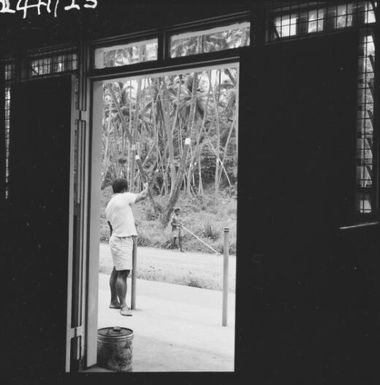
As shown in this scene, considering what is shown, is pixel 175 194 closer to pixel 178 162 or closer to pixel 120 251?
pixel 178 162

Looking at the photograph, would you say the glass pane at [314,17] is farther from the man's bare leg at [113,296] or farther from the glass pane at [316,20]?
the man's bare leg at [113,296]

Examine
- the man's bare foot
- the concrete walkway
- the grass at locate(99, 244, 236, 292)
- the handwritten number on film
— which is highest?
the handwritten number on film

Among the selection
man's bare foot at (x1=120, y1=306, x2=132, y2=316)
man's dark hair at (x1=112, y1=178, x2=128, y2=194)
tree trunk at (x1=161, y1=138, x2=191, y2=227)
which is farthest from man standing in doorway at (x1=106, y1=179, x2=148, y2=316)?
tree trunk at (x1=161, y1=138, x2=191, y2=227)

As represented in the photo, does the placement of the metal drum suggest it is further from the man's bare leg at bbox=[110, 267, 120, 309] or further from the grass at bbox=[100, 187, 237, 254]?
the grass at bbox=[100, 187, 237, 254]

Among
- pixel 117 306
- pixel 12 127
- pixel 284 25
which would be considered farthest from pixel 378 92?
pixel 117 306

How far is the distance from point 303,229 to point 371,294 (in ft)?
1.63

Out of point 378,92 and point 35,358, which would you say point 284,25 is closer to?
point 378,92

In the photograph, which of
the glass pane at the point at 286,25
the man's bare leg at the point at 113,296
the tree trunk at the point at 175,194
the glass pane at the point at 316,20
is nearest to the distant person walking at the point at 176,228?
the tree trunk at the point at 175,194

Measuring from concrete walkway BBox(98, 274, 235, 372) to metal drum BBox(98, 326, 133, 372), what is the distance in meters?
0.15

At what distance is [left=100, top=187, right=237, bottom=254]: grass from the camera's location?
44.6 ft

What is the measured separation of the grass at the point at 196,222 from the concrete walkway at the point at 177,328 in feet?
20.0

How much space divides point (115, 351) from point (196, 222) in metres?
10.9

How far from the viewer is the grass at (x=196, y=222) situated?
1360cm

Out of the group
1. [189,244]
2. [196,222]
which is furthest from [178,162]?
[189,244]
